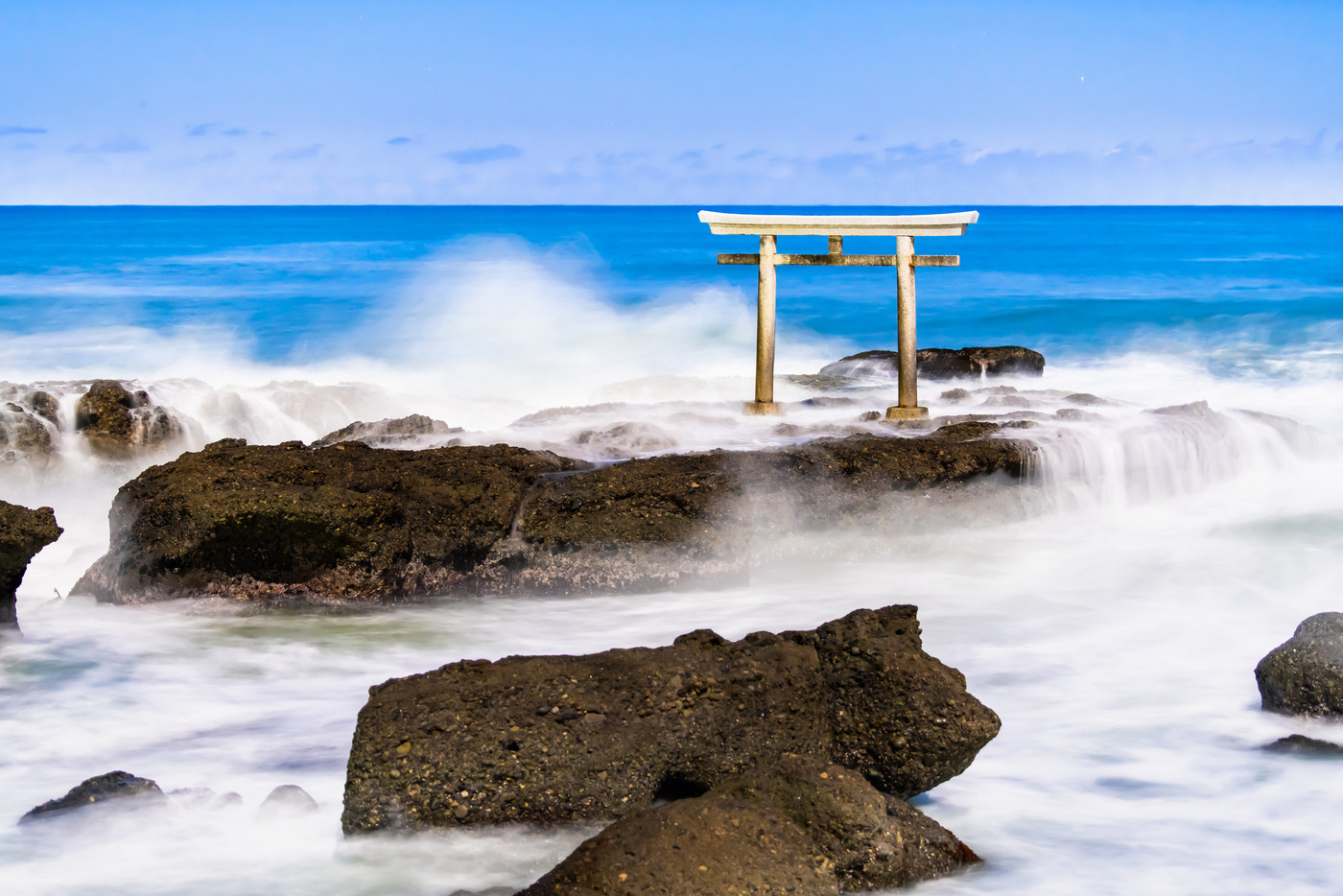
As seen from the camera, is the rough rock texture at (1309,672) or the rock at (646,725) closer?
the rock at (646,725)

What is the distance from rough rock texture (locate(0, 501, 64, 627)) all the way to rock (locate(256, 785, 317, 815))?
249cm

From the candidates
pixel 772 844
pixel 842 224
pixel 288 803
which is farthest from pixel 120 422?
pixel 772 844

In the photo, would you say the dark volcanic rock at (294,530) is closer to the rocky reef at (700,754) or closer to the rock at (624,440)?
the rock at (624,440)

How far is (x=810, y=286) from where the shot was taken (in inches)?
1115

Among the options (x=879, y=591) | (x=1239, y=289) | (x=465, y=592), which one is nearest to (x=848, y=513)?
(x=879, y=591)

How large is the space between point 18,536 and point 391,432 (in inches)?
141

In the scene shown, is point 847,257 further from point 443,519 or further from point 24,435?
point 24,435

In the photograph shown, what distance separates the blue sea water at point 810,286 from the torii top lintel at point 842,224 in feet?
34.4

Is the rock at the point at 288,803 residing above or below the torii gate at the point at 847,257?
below

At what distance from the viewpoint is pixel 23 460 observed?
953cm

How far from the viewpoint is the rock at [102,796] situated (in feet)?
12.9

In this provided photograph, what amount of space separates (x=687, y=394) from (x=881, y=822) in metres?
10.9

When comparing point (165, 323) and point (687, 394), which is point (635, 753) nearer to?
point (687, 394)

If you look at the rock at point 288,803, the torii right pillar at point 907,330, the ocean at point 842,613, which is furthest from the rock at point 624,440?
the rock at point 288,803
